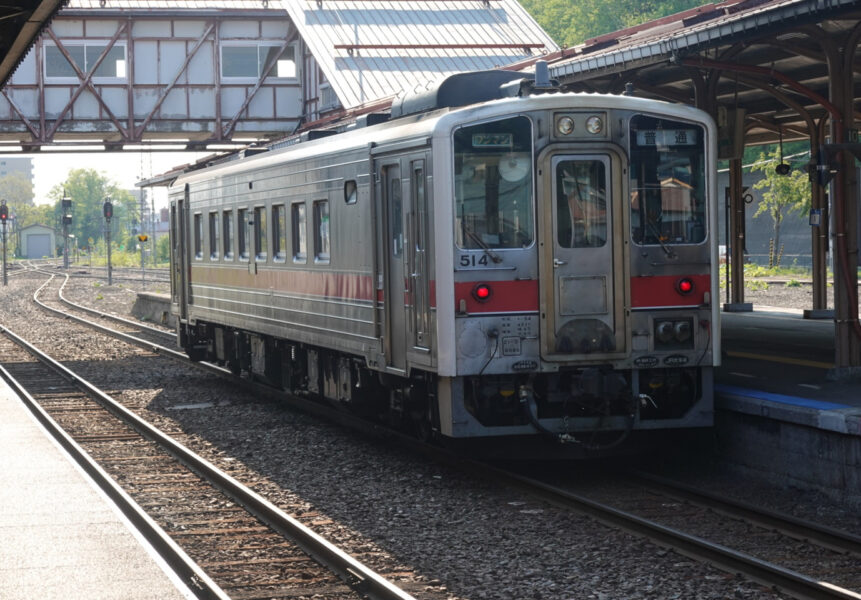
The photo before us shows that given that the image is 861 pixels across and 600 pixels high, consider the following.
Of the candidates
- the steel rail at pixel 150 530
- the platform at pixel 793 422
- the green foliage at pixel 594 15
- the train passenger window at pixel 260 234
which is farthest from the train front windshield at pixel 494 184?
the green foliage at pixel 594 15

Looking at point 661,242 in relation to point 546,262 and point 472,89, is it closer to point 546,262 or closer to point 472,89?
point 546,262

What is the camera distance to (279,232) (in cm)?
1490

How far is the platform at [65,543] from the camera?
724cm

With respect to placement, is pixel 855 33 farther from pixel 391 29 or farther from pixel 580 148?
pixel 391 29

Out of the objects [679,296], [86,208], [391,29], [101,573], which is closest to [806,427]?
[679,296]

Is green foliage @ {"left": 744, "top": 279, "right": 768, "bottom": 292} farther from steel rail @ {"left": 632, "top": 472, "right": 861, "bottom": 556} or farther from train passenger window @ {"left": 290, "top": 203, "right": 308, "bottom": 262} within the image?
steel rail @ {"left": 632, "top": 472, "right": 861, "bottom": 556}

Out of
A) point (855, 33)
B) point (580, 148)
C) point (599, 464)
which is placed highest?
point (855, 33)

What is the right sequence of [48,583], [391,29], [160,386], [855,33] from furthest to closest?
[391,29] < [160,386] < [855,33] < [48,583]

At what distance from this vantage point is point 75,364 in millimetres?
23016

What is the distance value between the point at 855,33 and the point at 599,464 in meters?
4.61

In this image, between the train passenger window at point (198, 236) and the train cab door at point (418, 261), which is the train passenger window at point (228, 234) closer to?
the train passenger window at point (198, 236)

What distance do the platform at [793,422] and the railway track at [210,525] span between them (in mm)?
3795

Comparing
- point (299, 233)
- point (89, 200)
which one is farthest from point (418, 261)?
point (89, 200)

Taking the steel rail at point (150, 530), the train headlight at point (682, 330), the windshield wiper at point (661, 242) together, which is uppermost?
the windshield wiper at point (661, 242)
